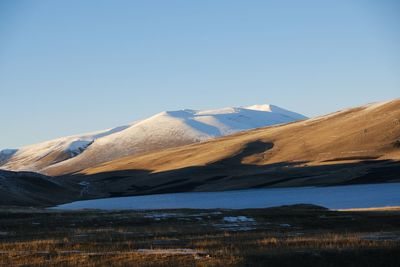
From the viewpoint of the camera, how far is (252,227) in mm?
62312

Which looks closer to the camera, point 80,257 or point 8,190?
point 80,257

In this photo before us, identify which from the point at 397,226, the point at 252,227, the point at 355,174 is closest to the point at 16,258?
the point at 252,227

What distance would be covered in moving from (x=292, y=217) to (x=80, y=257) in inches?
1579

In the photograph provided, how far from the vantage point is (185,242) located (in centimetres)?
4494

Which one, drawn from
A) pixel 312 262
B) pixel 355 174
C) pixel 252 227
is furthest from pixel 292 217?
pixel 355 174

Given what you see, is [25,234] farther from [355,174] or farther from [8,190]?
[355,174]

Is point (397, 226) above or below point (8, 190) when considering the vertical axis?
below

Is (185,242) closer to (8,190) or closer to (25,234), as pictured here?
(25,234)

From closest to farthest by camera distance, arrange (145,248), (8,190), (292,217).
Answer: (145,248) → (292,217) → (8,190)

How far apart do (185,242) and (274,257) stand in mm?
12927

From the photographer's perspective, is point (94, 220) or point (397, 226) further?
point (94, 220)

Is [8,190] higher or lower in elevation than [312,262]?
higher

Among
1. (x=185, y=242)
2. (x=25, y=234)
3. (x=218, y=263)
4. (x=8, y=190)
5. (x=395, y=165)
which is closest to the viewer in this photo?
(x=218, y=263)

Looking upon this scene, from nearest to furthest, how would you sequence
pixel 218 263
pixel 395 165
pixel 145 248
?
1. pixel 218 263
2. pixel 145 248
3. pixel 395 165
